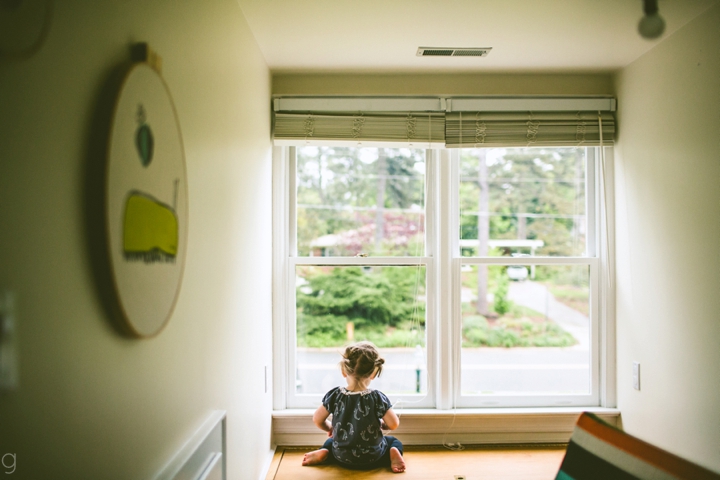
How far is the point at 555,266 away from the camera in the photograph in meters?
2.63

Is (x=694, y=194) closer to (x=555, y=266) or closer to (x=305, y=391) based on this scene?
(x=555, y=266)

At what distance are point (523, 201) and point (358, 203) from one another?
0.94 metres

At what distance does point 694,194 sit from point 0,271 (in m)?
2.27

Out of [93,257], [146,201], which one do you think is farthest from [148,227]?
[93,257]

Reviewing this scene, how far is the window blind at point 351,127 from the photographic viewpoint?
2.46 m

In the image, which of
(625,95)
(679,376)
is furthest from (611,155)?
(679,376)

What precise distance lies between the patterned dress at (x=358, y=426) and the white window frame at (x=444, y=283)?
38 centimetres

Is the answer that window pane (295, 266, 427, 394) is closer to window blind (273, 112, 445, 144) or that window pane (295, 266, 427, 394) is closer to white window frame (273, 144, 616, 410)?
white window frame (273, 144, 616, 410)

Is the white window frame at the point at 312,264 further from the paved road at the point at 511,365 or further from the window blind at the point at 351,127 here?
the window blind at the point at 351,127

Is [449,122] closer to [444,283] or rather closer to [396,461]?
[444,283]

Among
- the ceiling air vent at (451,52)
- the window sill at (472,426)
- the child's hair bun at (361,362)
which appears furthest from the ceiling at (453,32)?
the window sill at (472,426)

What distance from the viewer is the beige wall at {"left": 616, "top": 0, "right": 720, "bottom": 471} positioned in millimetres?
1824

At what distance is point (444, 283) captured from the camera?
2.54 m

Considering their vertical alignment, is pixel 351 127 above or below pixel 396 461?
above
